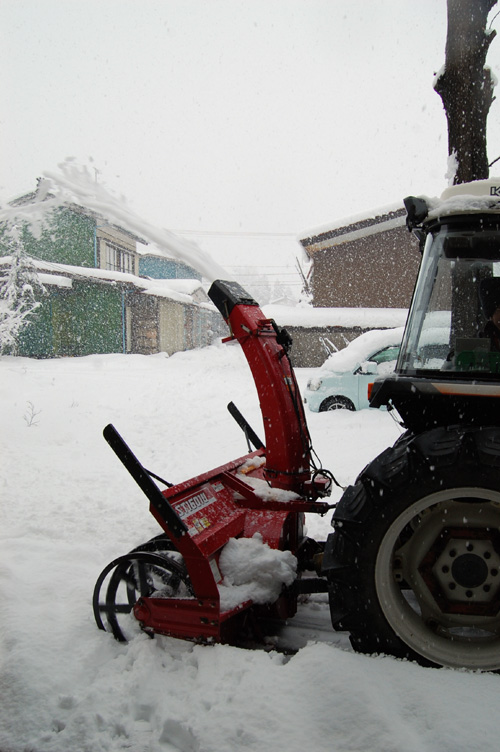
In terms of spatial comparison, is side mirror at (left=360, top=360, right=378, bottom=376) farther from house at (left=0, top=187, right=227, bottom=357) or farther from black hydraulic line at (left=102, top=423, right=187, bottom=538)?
house at (left=0, top=187, right=227, bottom=357)

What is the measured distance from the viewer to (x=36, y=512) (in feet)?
15.4

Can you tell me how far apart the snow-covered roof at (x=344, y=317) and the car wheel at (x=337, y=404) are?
9.35 meters

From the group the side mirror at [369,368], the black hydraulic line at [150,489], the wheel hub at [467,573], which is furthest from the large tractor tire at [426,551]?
the side mirror at [369,368]

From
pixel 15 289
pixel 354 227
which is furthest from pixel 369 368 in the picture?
pixel 15 289

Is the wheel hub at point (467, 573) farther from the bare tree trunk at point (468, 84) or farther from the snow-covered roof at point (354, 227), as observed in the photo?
the snow-covered roof at point (354, 227)

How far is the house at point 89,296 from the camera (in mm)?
20359

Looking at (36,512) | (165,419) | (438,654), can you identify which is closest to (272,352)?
(438,654)

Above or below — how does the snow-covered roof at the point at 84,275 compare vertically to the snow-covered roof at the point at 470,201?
above

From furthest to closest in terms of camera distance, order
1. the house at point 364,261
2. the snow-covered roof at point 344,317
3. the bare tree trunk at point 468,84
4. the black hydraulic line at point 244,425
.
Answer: the house at point 364,261 < the snow-covered roof at point 344,317 < the bare tree trunk at point 468,84 < the black hydraulic line at point 244,425

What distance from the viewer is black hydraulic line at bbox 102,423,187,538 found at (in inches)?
96.4

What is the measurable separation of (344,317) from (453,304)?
16.7 meters

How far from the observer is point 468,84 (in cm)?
507

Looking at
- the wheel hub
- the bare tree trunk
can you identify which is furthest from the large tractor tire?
the bare tree trunk

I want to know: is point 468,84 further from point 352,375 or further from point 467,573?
point 352,375
